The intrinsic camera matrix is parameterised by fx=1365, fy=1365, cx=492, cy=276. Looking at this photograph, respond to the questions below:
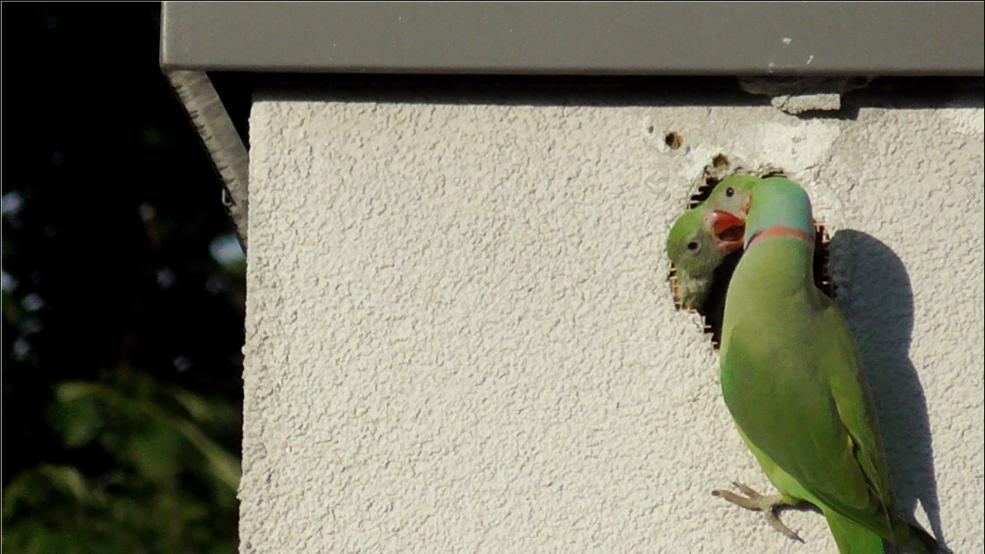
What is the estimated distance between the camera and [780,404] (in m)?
2.13

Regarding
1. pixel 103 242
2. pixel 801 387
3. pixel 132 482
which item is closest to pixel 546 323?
pixel 801 387

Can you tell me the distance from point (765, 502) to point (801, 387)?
0.67ft

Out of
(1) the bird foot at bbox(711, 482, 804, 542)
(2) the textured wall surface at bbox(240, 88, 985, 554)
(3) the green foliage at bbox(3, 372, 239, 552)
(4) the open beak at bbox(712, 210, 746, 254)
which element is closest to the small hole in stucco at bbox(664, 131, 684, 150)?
(2) the textured wall surface at bbox(240, 88, 985, 554)

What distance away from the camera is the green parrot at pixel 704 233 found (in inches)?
86.6

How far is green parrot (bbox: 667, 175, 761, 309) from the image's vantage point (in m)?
2.20

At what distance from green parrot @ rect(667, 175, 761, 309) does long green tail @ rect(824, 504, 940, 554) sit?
0.43 m

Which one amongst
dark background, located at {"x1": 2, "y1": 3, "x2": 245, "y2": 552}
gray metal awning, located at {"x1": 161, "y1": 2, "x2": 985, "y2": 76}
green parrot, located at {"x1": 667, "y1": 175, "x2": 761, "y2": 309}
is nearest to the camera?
gray metal awning, located at {"x1": 161, "y1": 2, "x2": 985, "y2": 76}

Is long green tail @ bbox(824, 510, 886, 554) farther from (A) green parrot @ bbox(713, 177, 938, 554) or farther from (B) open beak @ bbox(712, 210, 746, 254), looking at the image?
(B) open beak @ bbox(712, 210, 746, 254)

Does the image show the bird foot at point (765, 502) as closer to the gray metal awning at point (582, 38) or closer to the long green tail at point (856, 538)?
the long green tail at point (856, 538)

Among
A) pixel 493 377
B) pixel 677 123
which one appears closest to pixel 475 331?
pixel 493 377

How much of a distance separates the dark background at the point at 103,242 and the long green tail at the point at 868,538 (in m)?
2.41

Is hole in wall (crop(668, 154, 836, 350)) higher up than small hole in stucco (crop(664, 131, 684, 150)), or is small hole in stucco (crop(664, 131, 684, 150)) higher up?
small hole in stucco (crop(664, 131, 684, 150))

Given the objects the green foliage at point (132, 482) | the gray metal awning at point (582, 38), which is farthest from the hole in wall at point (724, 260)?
the green foliage at point (132, 482)

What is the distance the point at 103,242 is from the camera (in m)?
4.50
